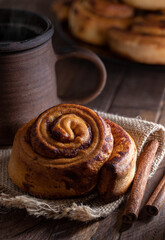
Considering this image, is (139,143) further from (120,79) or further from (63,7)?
(63,7)

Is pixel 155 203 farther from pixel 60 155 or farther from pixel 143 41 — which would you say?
pixel 143 41

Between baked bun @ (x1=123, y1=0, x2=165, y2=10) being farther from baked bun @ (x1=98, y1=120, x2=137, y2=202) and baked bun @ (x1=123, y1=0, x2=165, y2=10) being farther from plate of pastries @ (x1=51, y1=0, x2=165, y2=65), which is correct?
baked bun @ (x1=98, y1=120, x2=137, y2=202)

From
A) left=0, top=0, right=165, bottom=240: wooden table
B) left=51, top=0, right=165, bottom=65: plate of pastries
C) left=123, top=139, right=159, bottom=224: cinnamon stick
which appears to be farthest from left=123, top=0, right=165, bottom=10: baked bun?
left=123, top=139, right=159, bottom=224: cinnamon stick

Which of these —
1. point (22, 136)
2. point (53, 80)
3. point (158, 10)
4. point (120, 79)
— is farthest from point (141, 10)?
point (22, 136)

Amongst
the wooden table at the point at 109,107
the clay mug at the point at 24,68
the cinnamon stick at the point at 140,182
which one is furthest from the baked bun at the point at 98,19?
the cinnamon stick at the point at 140,182

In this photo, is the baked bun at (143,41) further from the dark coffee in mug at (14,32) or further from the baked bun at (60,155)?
the baked bun at (60,155)
